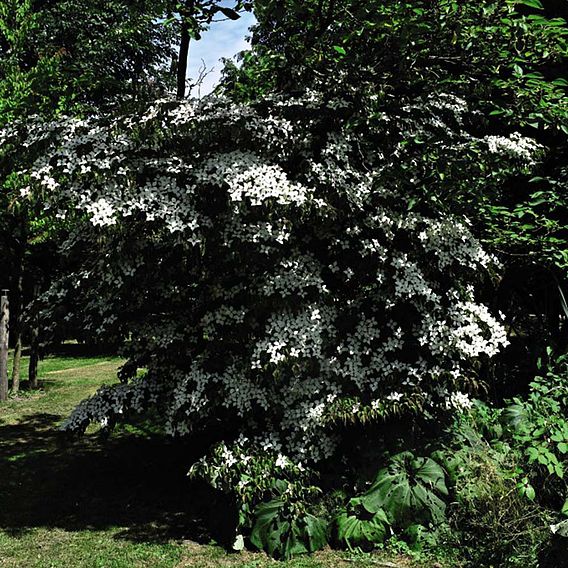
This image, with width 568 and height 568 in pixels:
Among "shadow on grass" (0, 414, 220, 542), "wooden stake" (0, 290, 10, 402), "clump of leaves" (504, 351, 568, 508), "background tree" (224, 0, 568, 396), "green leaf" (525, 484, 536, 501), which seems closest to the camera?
"green leaf" (525, 484, 536, 501)

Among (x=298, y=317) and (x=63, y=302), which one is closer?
(x=298, y=317)

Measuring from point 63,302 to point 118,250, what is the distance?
1256 mm

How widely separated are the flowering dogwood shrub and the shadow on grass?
35.0 inches

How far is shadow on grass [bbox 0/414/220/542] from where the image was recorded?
16.4 ft

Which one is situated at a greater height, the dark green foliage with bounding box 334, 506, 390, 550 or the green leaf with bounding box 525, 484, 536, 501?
the green leaf with bounding box 525, 484, 536, 501

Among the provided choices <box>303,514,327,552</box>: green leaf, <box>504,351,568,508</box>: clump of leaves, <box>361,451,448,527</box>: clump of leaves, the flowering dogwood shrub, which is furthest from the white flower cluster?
<box>303,514,327,552</box>: green leaf

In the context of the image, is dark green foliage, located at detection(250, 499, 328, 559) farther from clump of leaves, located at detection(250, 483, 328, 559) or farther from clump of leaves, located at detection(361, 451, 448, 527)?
clump of leaves, located at detection(361, 451, 448, 527)

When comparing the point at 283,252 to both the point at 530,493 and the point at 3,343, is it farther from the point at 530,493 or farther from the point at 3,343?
the point at 3,343

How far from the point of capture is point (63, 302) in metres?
5.44

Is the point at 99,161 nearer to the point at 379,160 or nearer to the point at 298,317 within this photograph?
the point at 298,317

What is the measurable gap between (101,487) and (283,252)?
3.02m

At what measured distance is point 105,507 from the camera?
5.34 meters

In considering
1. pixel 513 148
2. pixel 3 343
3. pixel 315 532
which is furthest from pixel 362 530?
pixel 3 343

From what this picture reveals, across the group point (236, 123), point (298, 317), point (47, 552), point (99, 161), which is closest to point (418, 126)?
point (236, 123)
